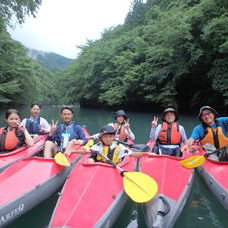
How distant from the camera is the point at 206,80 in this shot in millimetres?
15094

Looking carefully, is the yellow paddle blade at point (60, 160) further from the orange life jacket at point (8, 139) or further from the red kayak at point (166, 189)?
the orange life jacket at point (8, 139)

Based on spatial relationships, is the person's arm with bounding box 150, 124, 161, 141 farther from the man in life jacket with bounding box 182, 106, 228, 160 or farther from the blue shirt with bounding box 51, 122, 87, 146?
the blue shirt with bounding box 51, 122, 87, 146

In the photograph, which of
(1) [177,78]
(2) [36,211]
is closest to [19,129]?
(2) [36,211]

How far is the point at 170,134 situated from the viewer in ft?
14.4

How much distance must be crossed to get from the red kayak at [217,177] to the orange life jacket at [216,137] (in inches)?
20.6

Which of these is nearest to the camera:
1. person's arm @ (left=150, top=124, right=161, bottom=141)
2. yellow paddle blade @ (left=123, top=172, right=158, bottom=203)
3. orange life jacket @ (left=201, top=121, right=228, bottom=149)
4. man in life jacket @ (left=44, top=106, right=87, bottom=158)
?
yellow paddle blade @ (left=123, top=172, right=158, bottom=203)

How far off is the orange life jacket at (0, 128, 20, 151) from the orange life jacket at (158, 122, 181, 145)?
249 cm

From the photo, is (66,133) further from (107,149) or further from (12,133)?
→ (107,149)

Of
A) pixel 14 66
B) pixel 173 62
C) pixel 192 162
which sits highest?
pixel 14 66

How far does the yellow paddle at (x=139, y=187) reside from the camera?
2.56 meters

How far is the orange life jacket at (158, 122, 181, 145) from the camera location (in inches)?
172

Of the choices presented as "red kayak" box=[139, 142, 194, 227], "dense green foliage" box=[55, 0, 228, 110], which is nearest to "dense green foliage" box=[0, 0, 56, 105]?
"dense green foliage" box=[55, 0, 228, 110]

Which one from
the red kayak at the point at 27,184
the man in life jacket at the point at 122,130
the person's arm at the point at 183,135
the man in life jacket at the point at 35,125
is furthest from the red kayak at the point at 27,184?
the man in life jacket at the point at 35,125

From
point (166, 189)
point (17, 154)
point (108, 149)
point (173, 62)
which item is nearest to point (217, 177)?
point (166, 189)
